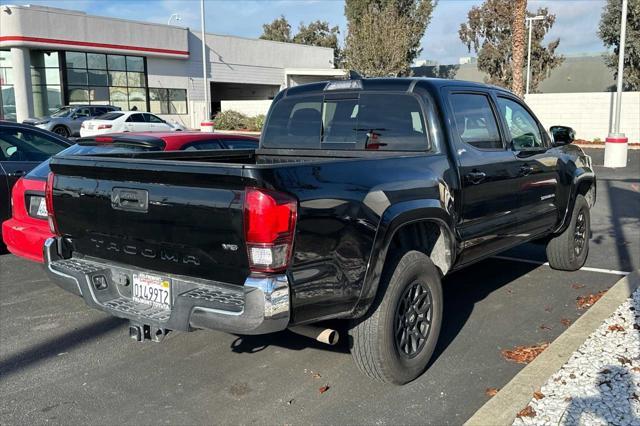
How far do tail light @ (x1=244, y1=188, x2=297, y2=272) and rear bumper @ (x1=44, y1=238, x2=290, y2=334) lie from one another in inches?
3.7

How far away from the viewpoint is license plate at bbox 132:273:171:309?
3.46 metres

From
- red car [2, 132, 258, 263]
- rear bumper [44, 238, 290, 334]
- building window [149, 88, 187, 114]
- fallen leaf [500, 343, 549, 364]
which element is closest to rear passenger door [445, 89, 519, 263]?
fallen leaf [500, 343, 549, 364]

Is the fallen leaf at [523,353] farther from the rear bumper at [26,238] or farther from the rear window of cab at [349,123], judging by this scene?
the rear bumper at [26,238]

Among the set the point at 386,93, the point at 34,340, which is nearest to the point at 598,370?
the point at 386,93

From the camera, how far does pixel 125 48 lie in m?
35.6

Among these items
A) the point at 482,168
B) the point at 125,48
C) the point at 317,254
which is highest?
the point at 125,48

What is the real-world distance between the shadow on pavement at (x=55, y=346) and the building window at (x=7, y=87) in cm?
3194

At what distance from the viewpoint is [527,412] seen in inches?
134

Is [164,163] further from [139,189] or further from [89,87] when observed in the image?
[89,87]

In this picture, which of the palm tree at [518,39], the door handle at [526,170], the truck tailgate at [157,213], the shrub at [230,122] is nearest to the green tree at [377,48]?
the shrub at [230,122]

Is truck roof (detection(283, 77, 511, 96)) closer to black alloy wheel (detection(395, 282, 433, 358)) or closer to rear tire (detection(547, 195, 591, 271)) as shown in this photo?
black alloy wheel (detection(395, 282, 433, 358))

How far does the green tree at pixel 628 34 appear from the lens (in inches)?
1196

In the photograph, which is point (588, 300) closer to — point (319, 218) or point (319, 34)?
point (319, 218)

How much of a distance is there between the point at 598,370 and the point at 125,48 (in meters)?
36.1
